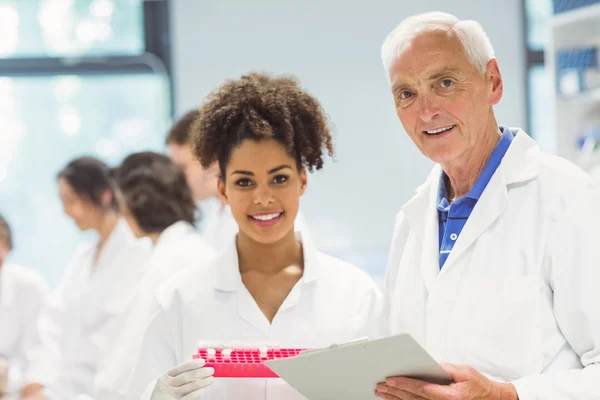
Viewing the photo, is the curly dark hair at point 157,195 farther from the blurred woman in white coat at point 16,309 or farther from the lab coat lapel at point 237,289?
the lab coat lapel at point 237,289

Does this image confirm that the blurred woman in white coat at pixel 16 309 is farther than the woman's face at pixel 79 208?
Yes

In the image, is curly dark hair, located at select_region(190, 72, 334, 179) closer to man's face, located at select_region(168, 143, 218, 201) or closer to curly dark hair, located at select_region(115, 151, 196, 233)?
curly dark hair, located at select_region(115, 151, 196, 233)

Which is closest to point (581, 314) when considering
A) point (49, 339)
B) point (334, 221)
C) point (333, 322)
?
point (333, 322)

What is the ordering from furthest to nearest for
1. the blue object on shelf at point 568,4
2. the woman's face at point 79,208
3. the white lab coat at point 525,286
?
1. the blue object on shelf at point 568,4
2. the woman's face at point 79,208
3. the white lab coat at point 525,286

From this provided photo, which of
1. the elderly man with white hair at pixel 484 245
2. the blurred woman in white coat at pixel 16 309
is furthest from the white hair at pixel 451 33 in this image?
the blurred woman in white coat at pixel 16 309

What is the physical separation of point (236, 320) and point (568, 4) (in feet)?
10.3

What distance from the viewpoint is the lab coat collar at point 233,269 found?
184 centimetres

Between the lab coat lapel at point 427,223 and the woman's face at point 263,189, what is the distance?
10.9 inches

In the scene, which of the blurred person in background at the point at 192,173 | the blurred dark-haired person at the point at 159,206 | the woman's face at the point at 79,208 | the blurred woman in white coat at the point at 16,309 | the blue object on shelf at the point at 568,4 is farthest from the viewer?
the blue object on shelf at the point at 568,4

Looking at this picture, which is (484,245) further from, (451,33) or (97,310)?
(97,310)

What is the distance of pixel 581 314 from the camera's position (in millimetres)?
1385

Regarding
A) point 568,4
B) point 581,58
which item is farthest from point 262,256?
point 568,4

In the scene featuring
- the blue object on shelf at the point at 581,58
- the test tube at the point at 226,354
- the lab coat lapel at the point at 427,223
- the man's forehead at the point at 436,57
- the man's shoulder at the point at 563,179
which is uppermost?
the blue object on shelf at the point at 581,58

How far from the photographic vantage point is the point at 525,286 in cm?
146
